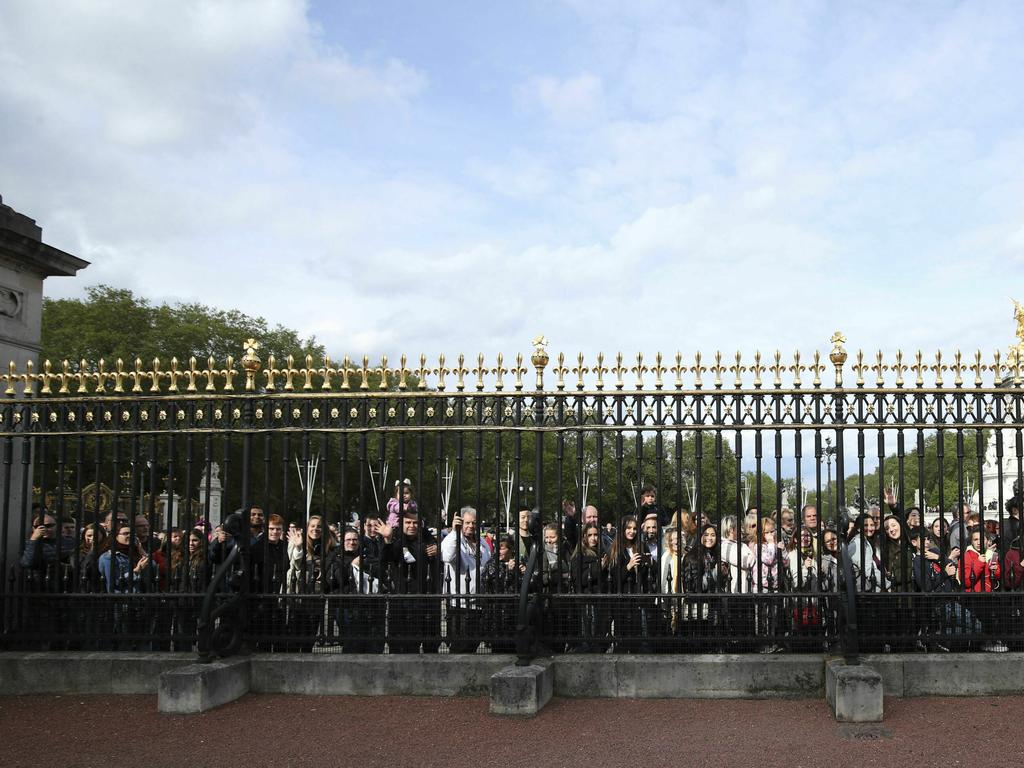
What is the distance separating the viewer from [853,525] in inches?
351

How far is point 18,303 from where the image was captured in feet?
31.6

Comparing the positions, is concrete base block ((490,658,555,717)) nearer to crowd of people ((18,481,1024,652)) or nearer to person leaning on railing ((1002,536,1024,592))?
crowd of people ((18,481,1024,652))

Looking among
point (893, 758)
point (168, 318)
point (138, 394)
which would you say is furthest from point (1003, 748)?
point (168, 318)

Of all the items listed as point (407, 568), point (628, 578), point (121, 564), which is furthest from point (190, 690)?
point (628, 578)

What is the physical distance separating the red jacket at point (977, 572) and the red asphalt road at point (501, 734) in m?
1.07

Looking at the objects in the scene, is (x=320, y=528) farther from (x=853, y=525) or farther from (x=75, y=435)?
(x=853, y=525)

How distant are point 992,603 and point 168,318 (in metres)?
32.1

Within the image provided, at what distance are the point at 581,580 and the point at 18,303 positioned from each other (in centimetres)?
631

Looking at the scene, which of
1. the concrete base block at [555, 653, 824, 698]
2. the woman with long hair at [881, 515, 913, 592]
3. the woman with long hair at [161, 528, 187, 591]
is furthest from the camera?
the woman with long hair at [161, 528, 187, 591]

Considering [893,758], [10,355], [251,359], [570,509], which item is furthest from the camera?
[570,509]

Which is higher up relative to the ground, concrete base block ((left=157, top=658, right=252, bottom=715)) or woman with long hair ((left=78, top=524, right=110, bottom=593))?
woman with long hair ((left=78, top=524, right=110, bottom=593))

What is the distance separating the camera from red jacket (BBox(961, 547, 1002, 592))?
327 inches

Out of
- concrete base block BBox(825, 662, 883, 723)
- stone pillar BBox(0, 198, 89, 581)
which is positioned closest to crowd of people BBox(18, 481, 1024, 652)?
stone pillar BBox(0, 198, 89, 581)

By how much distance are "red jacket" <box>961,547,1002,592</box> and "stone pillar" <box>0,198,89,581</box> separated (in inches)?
350
